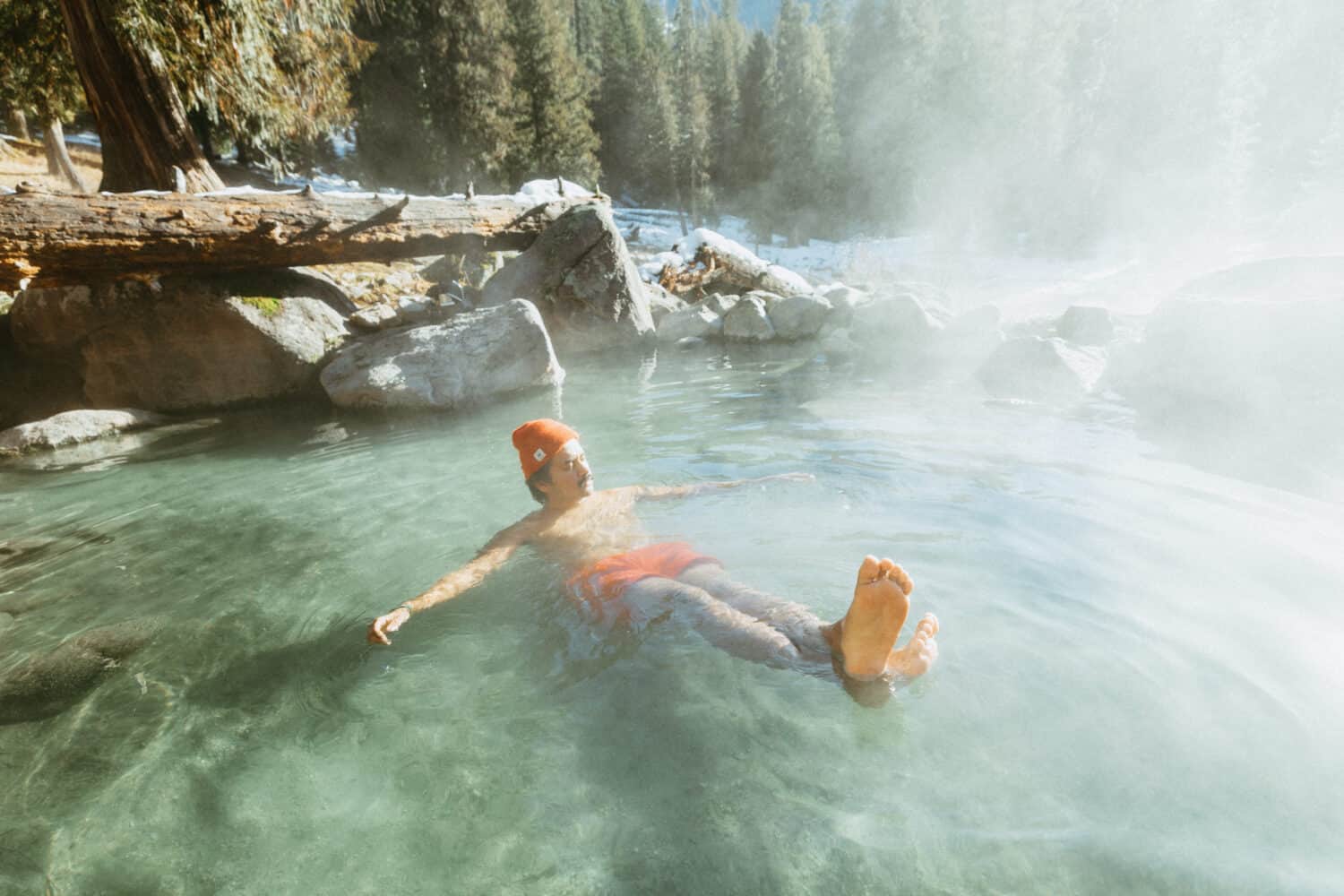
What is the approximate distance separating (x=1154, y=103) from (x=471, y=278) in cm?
2733

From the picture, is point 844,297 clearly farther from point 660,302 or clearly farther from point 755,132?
point 755,132

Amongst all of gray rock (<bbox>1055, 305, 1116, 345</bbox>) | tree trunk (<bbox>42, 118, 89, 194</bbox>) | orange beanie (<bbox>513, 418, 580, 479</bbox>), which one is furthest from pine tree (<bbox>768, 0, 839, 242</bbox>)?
orange beanie (<bbox>513, 418, 580, 479</bbox>)

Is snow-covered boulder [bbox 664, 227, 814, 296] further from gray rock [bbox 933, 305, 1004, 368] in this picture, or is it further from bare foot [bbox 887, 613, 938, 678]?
bare foot [bbox 887, 613, 938, 678]

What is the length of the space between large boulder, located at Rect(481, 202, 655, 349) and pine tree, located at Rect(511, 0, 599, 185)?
16264 millimetres

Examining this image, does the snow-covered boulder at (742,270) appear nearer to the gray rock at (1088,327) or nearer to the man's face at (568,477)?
the gray rock at (1088,327)

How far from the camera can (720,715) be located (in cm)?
221

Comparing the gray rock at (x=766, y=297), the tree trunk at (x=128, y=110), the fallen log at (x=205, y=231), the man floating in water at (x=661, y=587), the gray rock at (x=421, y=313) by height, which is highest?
the tree trunk at (x=128, y=110)

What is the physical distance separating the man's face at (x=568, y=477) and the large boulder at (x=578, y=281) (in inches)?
294

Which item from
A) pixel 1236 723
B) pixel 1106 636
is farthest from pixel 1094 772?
pixel 1106 636

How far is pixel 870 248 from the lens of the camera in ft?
96.5

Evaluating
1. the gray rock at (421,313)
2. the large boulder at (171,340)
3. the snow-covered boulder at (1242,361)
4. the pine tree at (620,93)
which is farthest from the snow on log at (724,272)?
the pine tree at (620,93)

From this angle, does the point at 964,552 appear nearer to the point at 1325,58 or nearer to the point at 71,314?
Result: the point at 71,314

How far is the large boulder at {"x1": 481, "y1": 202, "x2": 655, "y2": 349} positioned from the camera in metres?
10.4

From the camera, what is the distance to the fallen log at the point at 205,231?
6238mm
